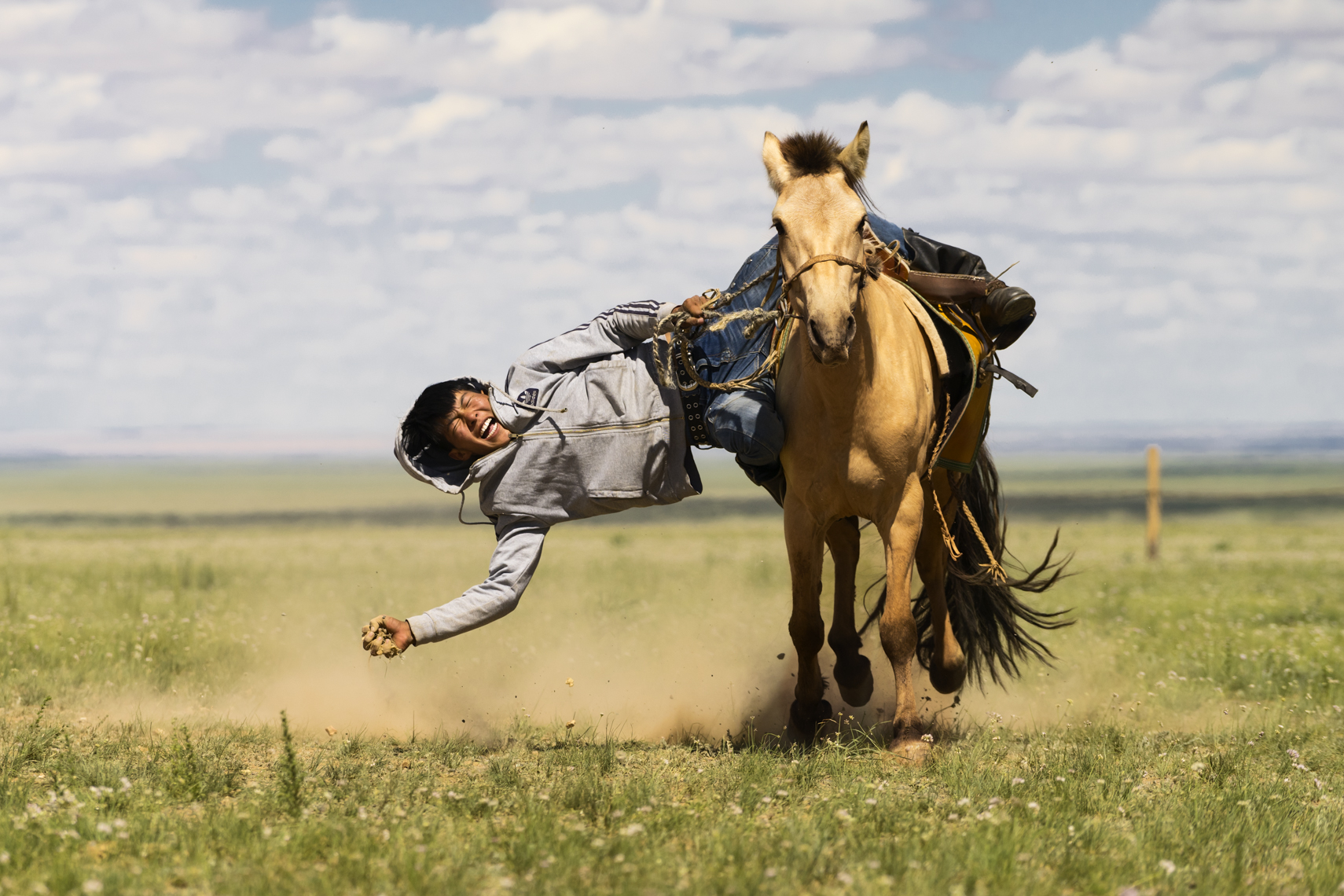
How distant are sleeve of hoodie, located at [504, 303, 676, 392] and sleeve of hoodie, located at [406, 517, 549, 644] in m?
0.74

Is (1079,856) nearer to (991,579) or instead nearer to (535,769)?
(535,769)

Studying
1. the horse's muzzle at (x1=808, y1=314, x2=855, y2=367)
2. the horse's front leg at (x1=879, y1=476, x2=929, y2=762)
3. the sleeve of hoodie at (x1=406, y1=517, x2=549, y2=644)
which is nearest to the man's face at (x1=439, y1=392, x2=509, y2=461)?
the sleeve of hoodie at (x1=406, y1=517, x2=549, y2=644)

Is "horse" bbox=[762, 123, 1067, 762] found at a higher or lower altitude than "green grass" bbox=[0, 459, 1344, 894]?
higher

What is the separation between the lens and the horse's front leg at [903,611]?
555cm

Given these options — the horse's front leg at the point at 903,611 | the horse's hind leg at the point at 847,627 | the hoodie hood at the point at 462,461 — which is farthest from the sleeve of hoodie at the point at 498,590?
the horse's hind leg at the point at 847,627

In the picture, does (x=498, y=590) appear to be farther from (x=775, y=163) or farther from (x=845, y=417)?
(x=775, y=163)

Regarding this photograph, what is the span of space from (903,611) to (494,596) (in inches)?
75.8

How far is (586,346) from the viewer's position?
6.24 m

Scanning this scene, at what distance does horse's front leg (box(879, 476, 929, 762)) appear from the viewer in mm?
5547

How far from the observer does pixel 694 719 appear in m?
6.88

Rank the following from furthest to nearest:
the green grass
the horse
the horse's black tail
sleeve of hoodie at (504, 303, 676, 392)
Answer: the horse's black tail, sleeve of hoodie at (504, 303, 676, 392), the horse, the green grass

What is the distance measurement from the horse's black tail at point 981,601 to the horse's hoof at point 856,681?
1.71 ft

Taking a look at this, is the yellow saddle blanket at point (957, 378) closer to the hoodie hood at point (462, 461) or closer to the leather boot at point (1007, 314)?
the leather boot at point (1007, 314)

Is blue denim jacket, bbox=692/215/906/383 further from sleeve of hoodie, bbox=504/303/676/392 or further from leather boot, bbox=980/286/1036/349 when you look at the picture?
leather boot, bbox=980/286/1036/349
